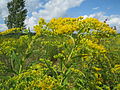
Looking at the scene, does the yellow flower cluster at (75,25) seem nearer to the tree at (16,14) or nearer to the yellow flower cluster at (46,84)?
the yellow flower cluster at (46,84)

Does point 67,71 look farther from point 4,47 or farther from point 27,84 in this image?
point 4,47

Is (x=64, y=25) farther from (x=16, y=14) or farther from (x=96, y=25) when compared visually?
(x=16, y=14)

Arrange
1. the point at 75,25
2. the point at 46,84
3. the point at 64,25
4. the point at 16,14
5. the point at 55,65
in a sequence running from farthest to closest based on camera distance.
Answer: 1. the point at 16,14
2. the point at 64,25
3. the point at 75,25
4. the point at 55,65
5. the point at 46,84

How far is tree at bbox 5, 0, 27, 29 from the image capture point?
135ft

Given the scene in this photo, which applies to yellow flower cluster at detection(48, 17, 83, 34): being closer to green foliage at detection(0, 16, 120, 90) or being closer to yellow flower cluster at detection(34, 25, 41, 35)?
green foliage at detection(0, 16, 120, 90)

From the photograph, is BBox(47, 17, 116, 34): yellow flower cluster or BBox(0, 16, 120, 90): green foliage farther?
BBox(47, 17, 116, 34): yellow flower cluster

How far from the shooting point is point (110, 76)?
5102 mm

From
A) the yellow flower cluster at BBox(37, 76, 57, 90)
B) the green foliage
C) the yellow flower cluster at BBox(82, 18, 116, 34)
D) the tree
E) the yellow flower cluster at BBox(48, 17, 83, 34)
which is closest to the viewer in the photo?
the yellow flower cluster at BBox(37, 76, 57, 90)

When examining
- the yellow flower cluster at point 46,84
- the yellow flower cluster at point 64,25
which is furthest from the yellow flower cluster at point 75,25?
the yellow flower cluster at point 46,84

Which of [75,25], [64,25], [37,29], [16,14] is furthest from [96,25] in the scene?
[16,14]

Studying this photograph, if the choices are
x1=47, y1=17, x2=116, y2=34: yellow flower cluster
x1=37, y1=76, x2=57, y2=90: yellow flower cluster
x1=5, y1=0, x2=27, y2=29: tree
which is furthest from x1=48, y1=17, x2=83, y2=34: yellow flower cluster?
x1=5, y1=0, x2=27, y2=29: tree

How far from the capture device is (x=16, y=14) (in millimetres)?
42250

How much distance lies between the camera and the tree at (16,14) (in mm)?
41156

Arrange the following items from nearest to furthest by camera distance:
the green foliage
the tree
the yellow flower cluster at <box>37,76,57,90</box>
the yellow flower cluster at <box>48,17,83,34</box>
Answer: the yellow flower cluster at <box>37,76,57,90</box>
the green foliage
the yellow flower cluster at <box>48,17,83,34</box>
the tree
